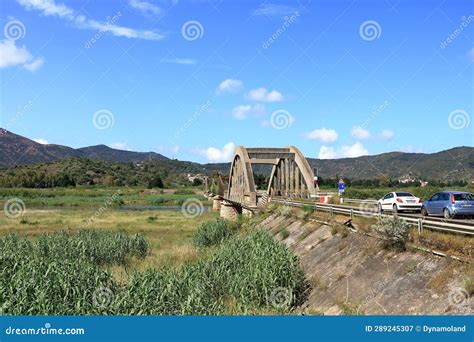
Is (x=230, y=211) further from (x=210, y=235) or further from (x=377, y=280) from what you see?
(x=377, y=280)

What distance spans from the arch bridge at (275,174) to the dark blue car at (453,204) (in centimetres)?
1953

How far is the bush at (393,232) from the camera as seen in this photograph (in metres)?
14.2

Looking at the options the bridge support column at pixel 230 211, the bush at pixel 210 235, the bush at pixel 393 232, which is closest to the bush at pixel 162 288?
the bush at pixel 393 232

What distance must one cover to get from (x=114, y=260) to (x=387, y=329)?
19.2m

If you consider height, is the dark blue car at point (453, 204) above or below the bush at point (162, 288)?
above

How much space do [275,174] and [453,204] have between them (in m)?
34.8

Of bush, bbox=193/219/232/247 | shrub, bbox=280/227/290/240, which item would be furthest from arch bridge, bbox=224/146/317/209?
shrub, bbox=280/227/290/240

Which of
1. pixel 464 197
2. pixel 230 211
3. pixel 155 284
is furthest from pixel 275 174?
pixel 155 284

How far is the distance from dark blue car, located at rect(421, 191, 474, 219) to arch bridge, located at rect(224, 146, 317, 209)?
1953cm

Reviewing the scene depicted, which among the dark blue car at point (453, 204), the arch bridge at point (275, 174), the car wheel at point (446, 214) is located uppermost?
the arch bridge at point (275, 174)

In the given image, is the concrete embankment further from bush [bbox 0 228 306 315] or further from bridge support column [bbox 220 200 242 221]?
bridge support column [bbox 220 200 242 221]

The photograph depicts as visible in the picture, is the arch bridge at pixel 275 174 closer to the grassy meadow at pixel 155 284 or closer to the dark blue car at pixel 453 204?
the grassy meadow at pixel 155 284

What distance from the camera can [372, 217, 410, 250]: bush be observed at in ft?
46.6

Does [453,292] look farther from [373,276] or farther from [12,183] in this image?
[12,183]
